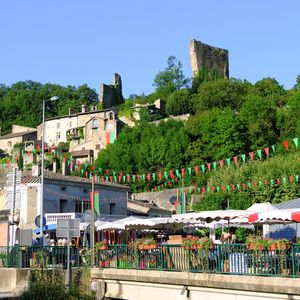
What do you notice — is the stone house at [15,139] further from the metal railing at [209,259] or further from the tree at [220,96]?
the metal railing at [209,259]

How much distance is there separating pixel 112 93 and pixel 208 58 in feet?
66.9

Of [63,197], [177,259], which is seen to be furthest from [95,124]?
[177,259]

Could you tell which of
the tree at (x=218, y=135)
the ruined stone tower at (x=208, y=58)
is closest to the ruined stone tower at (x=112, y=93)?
the ruined stone tower at (x=208, y=58)

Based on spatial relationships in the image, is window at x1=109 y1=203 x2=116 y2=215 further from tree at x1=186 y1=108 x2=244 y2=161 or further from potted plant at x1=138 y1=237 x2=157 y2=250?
tree at x1=186 y1=108 x2=244 y2=161

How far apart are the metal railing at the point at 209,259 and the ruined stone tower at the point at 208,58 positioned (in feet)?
324

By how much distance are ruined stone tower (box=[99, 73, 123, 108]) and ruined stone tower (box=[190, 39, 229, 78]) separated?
1476 cm

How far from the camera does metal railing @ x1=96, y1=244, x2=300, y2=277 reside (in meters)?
16.3

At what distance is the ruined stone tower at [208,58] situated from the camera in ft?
393

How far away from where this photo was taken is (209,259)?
1816 cm

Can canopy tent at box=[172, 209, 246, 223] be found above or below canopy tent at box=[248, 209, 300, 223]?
above

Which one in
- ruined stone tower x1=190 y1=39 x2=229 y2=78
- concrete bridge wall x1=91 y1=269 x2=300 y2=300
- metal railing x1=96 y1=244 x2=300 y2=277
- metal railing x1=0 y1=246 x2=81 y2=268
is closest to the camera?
concrete bridge wall x1=91 y1=269 x2=300 y2=300

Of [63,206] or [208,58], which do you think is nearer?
[63,206]

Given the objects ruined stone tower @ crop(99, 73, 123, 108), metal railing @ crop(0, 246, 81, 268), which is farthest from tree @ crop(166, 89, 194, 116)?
metal railing @ crop(0, 246, 81, 268)

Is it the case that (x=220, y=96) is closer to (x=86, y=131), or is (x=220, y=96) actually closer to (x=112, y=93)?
(x=86, y=131)
